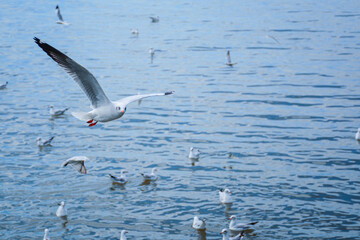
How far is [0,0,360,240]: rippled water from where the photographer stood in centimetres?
1570

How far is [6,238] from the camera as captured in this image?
1458 cm

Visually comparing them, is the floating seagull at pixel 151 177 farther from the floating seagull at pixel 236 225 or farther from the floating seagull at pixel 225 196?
the floating seagull at pixel 236 225

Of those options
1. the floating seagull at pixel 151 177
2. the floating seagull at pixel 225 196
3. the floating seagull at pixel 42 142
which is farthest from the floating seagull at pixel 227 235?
the floating seagull at pixel 42 142

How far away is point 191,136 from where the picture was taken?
22547mm

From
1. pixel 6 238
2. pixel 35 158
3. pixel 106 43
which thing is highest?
pixel 106 43

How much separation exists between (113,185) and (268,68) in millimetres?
18877

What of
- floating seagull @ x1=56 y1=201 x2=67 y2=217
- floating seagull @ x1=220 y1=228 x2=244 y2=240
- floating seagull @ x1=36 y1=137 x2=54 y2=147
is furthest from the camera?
floating seagull @ x1=36 y1=137 x2=54 y2=147

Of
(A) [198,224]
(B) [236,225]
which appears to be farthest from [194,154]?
(B) [236,225]

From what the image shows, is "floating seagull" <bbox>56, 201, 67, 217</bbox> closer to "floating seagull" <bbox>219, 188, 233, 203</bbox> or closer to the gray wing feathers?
the gray wing feathers

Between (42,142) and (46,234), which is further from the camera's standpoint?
(42,142)

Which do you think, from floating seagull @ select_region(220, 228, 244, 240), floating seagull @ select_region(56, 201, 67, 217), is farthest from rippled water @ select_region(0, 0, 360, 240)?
floating seagull @ select_region(220, 228, 244, 240)

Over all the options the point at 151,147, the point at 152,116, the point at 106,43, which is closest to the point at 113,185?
the point at 151,147

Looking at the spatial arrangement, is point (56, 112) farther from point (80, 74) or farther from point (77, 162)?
point (80, 74)

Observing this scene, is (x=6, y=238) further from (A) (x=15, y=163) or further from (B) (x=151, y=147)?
(B) (x=151, y=147)
